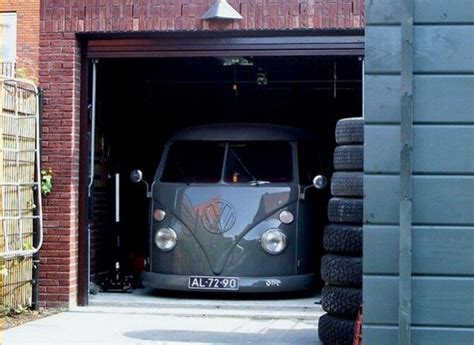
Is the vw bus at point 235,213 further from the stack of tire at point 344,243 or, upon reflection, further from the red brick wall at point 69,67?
the stack of tire at point 344,243

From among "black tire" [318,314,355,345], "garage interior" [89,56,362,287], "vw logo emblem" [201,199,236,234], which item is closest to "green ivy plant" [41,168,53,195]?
"vw logo emblem" [201,199,236,234]

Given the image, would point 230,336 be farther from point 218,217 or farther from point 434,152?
point 434,152

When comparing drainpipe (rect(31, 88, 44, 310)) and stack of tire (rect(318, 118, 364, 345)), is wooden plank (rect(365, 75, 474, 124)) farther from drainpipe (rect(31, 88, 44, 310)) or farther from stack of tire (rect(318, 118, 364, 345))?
drainpipe (rect(31, 88, 44, 310))

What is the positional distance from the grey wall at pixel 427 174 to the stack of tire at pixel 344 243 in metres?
2.49

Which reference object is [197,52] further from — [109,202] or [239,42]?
[109,202]

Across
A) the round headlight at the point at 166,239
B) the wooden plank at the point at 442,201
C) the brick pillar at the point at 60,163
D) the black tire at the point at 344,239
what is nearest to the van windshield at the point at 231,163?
the round headlight at the point at 166,239

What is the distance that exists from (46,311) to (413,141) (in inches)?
249

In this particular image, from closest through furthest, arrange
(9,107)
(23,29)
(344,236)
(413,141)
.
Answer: (413,141), (344,236), (9,107), (23,29)

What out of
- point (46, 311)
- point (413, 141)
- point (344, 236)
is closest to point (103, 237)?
point (46, 311)

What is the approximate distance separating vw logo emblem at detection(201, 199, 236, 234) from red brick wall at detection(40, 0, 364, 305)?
1.66 meters

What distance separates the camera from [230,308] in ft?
33.2

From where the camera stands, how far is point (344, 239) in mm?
7254

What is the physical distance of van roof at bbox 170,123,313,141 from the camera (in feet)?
37.7

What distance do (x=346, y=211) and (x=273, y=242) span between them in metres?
3.37
